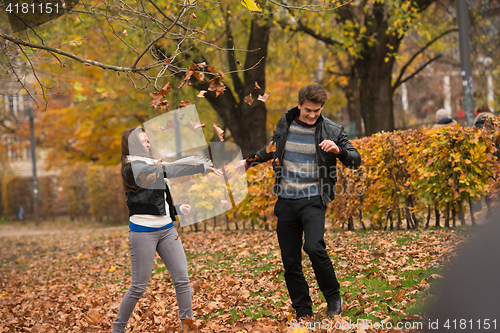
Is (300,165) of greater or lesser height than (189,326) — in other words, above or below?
above

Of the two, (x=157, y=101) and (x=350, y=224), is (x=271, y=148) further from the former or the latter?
(x=350, y=224)

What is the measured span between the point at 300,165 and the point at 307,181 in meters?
0.15

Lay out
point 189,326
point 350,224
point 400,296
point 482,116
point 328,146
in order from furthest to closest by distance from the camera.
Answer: point 350,224 → point 482,116 → point 400,296 → point 189,326 → point 328,146

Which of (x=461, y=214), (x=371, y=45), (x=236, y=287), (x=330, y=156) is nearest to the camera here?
(x=330, y=156)

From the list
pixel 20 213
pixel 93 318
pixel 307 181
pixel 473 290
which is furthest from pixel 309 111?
pixel 20 213

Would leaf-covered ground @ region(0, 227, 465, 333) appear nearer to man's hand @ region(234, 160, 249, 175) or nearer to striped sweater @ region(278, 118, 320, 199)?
striped sweater @ region(278, 118, 320, 199)

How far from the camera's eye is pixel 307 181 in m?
3.91

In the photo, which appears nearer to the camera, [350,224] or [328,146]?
[328,146]

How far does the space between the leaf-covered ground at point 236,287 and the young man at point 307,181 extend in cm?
35

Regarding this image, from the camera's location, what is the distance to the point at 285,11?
13.6 meters

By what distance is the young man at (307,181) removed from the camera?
3.81 meters

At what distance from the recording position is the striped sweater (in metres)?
3.91

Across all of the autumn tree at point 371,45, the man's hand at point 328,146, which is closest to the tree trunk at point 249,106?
the autumn tree at point 371,45

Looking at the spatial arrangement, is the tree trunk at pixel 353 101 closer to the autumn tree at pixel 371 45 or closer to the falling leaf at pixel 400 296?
the autumn tree at pixel 371 45
